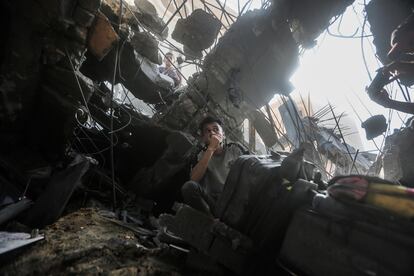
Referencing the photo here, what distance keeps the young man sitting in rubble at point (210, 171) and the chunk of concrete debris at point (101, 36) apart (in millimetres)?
2067

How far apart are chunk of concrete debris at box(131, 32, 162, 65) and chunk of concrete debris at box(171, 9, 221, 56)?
3.99ft

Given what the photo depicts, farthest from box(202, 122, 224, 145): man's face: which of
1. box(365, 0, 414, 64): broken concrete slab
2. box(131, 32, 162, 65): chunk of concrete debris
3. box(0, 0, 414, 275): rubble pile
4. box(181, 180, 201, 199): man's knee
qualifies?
box(365, 0, 414, 64): broken concrete slab

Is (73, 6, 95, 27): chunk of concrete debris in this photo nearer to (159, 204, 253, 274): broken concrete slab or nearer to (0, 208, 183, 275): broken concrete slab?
(0, 208, 183, 275): broken concrete slab

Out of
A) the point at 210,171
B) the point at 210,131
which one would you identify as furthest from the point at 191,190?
the point at 210,131

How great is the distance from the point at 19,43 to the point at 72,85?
2.76 ft

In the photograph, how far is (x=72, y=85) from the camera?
4.08m

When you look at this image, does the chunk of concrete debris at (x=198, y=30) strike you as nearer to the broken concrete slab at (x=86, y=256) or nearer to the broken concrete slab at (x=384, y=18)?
the broken concrete slab at (x=384, y=18)

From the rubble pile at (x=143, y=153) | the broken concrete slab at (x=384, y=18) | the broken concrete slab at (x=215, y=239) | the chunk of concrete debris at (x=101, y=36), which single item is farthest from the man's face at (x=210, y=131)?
the broken concrete slab at (x=384, y=18)

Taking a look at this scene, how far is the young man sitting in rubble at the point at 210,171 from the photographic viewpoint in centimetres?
322

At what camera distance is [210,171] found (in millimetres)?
3818

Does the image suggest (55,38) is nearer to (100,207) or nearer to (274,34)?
(100,207)

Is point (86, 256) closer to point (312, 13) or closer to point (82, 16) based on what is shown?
point (82, 16)

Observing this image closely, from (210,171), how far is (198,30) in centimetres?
428

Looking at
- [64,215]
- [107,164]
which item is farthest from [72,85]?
[107,164]
